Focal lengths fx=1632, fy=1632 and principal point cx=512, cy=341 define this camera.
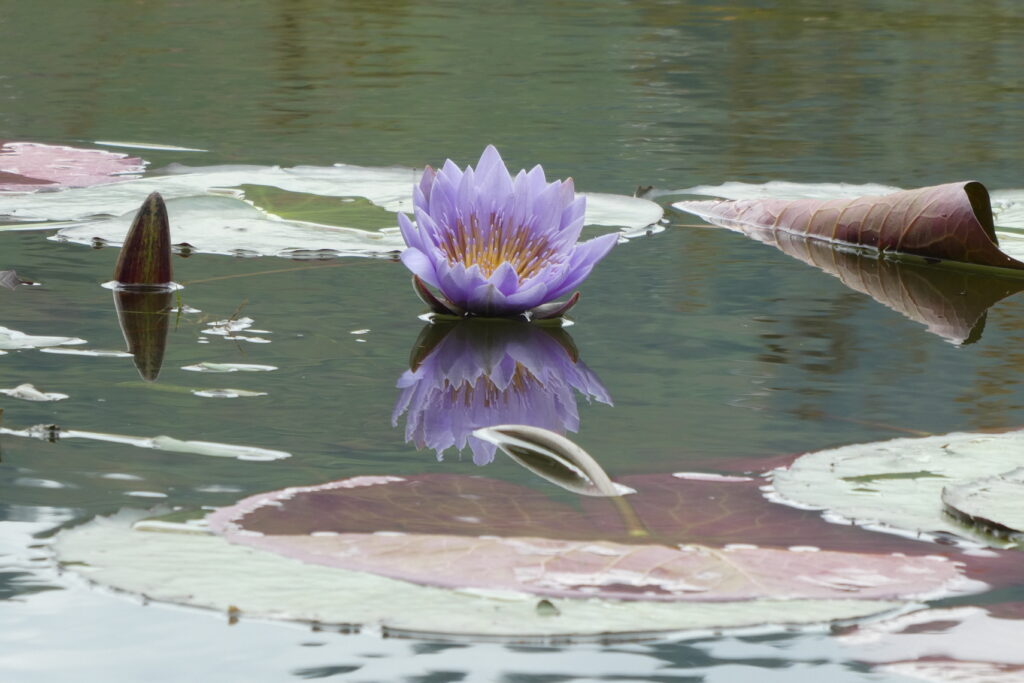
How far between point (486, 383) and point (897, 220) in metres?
1.56

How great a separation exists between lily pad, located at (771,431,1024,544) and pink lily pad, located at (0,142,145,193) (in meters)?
2.61

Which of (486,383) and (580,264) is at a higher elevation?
(580,264)

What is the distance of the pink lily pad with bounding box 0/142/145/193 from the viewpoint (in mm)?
4012

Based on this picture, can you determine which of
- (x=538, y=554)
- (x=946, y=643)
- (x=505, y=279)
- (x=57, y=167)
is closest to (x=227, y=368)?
(x=505, y=279)

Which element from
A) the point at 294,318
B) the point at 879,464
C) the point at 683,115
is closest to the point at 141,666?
the point at 879,464

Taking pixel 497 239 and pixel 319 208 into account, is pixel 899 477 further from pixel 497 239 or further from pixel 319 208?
pixel 319 208

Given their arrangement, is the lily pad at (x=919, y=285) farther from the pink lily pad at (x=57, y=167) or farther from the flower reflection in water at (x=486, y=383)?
the pink lily pad at (x=57, y=167)

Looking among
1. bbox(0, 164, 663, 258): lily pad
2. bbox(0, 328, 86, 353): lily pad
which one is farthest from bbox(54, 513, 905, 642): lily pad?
bbox(0, 164, 663, 258): lily pad

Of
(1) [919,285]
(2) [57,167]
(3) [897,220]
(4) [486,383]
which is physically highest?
(2) [57,167]

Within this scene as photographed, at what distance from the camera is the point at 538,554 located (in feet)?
4.89

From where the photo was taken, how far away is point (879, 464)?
1.80 metres

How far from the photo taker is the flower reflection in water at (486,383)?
207 centimetres

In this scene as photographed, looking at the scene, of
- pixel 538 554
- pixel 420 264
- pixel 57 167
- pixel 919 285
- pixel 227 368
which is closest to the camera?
pixel 538 554

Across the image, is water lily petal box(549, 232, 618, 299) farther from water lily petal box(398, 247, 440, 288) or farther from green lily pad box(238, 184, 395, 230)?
green lily pad box(238, 184, 395, 230)
